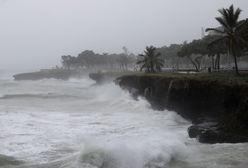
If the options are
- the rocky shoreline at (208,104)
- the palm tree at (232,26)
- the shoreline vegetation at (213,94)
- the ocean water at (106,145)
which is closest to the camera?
the ocean water at (106,145)

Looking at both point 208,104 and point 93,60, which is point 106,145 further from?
point 93,60

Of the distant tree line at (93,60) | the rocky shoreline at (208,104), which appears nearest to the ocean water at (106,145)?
the rocky shoreline at (208,104)

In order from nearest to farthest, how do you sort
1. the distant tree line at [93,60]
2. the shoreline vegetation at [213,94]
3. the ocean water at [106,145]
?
the ocean water at [106,145]
the shoreline vegetation at [213,94]
the distant tree line at [93,60]

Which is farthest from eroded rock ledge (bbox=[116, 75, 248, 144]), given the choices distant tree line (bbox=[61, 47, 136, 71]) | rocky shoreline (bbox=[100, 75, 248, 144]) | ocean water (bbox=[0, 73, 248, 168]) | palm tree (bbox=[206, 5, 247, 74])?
distant tree line (bbox=[61, 47, 136, 71])

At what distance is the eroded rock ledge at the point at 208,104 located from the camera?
20630 millimetres

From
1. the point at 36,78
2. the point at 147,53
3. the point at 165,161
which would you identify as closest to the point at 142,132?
the point at 165,161

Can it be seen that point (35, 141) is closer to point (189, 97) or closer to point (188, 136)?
point (188, 136)

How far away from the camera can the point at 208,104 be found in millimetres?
26766

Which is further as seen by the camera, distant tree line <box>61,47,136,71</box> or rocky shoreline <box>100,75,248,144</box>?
distant tree line <box>61,47,136,71</box>

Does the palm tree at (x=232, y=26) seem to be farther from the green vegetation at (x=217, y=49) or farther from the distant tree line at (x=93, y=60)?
the distant tree line at (x=93, y=60)

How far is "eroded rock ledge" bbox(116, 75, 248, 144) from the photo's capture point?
20630 millimetres

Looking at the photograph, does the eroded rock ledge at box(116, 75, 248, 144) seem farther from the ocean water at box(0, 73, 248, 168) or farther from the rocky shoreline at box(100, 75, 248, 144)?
the ocean water at box(0, 73, 248, 168)

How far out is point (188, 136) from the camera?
2194 centimetres

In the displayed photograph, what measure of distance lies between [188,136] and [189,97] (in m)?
7.69
